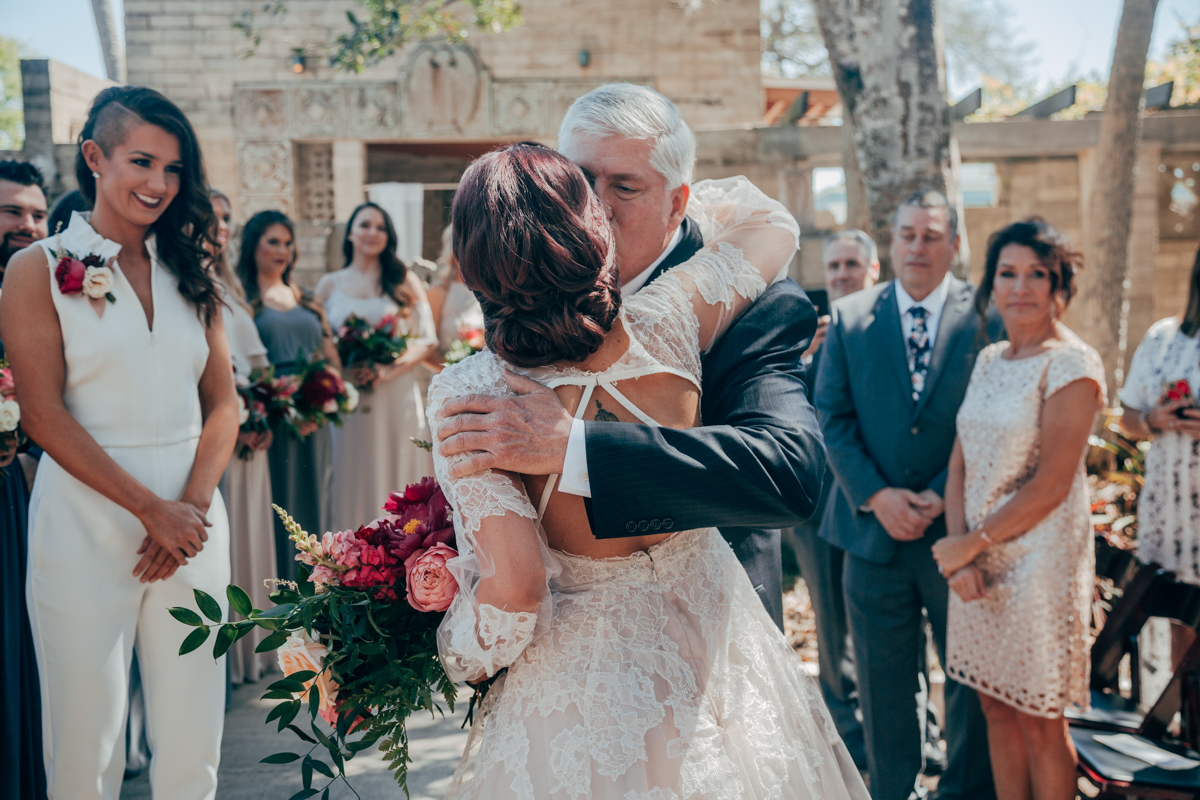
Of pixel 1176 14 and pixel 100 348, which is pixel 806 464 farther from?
pixel 1176 14

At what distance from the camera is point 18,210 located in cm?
375

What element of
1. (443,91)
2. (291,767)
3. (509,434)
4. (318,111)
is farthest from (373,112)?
(509,434)

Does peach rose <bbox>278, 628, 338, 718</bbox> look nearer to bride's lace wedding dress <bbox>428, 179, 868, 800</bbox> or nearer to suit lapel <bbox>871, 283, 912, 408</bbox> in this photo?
bride's lace wedding dress <bbox>428, 179, 868, 800</bbox>

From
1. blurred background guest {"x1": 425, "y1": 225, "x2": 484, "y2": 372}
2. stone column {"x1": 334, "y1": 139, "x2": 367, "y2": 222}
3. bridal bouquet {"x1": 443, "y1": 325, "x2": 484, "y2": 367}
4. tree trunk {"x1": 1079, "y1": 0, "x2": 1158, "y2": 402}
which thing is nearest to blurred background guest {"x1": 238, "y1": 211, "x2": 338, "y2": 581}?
bridal bouquet {"x1": 443, "y1": 325, "x2": 484, "y2": 367}

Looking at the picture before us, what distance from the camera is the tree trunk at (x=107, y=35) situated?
16484 millimetres

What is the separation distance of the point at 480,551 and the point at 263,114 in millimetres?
13394

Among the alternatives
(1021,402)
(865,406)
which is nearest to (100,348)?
(865,406)

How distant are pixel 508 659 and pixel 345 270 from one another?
5574 millimetres

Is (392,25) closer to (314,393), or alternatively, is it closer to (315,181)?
(315,181)

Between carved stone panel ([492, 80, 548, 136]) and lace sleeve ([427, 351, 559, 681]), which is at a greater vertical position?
carved stone panel ([492, 80, 548, 136])

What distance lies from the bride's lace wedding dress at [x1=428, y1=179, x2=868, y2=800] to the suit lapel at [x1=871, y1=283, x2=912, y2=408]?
2.03 m

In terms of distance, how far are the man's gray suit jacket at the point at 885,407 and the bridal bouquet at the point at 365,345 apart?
10.8ft

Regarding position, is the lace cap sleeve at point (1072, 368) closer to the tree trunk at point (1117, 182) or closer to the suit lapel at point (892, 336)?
the suit lapel at point (892, 336)

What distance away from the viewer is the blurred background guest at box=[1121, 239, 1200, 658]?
3.80 metres
